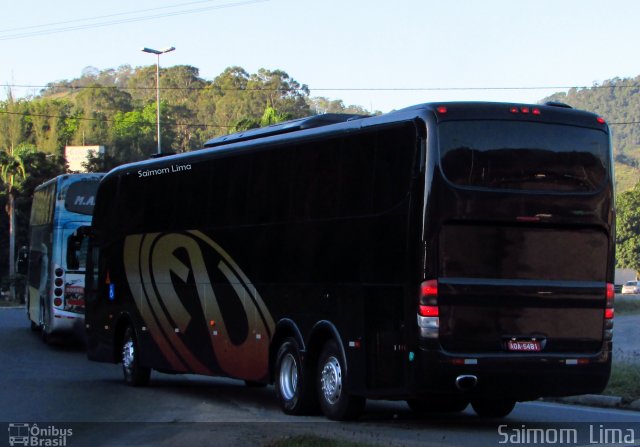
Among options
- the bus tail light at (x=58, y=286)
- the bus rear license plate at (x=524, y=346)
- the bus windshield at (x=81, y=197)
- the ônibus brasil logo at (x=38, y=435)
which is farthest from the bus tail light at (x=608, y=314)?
the bus tail light at (x=58, y=286)

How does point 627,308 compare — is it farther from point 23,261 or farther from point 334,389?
point 334,389

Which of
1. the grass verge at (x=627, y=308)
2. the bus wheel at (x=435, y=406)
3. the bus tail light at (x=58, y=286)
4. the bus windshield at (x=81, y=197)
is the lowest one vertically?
the grass verge at (x=627, y=308)

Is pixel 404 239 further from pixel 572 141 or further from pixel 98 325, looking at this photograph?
pixel 98 325

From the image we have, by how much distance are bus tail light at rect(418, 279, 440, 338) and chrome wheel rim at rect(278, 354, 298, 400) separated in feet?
9.25

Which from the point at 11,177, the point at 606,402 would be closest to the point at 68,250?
the point at 606,402

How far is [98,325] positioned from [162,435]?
28.4 feet

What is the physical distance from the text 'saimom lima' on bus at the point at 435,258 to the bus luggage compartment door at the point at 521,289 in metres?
0.01

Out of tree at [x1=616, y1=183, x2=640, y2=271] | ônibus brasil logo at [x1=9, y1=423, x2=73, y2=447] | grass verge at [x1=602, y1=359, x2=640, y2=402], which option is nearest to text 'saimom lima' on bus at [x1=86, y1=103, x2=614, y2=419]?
grass verge at [x1=602, y1=359, x2=640, y2=402]

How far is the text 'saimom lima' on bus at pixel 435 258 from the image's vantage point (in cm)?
1169

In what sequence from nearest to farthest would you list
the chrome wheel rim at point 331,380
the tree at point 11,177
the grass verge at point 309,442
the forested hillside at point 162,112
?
the grass verge at point 309,442
the chrome wheel rim at point 331,380
the tree at point 11,177
the forested hillside at point 162,112

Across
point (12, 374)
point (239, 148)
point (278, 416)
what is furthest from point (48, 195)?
point (278, 416)

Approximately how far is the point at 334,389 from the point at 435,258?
8.01ft

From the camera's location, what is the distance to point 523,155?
12086 millimetres

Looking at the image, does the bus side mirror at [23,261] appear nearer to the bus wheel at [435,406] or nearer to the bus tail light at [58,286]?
the bus tail light at [58,286]
